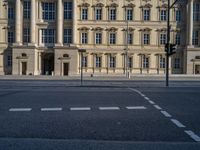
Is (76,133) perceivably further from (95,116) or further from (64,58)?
(64,58)

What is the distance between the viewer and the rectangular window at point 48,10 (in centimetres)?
7238

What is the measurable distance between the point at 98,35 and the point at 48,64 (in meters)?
12.1

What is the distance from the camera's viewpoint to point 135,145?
7.02 m

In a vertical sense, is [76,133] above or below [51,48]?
below

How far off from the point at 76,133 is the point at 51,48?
6430 cm

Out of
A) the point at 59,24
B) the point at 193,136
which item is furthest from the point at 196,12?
the point at 193,136

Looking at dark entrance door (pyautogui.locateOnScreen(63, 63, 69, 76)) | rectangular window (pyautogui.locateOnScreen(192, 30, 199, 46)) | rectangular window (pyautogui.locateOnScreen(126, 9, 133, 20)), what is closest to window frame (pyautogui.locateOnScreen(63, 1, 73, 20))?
dark entrance door (pyautogui.locateOnScreen(63, 63, 69, 76))

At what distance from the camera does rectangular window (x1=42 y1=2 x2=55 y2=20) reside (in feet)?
237

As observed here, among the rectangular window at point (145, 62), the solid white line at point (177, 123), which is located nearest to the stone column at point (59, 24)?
the rectangular window at point (145, 62)

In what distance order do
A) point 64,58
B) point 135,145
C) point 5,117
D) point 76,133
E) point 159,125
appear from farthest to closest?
point 64,58 < point 5,117 < point 159,125 < point 76,133 < point 135,145

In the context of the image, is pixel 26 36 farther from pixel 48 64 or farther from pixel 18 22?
pixel 48 64

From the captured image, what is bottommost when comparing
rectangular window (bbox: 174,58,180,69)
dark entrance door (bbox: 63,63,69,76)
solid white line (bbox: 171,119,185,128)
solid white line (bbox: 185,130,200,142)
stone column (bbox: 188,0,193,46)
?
solid white line (bbox: 185,130,200,142)

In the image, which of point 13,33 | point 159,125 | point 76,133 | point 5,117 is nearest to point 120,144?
point 76,133

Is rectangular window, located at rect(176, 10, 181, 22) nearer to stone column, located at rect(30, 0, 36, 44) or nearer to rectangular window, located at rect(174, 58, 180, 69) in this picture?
rectangular window, located at rect(174, 58, 180, 69)
